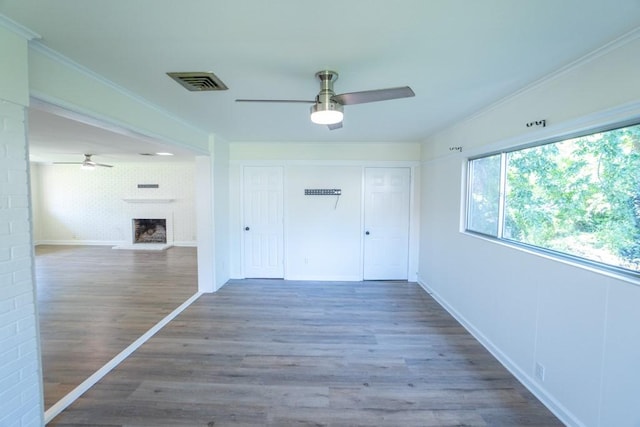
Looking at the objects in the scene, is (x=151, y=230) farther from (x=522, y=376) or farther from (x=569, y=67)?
(x=569, y=67)

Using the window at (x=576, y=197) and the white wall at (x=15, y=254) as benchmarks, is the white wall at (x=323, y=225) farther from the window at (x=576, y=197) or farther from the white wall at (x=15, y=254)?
the white wall at (x=15, y=254)

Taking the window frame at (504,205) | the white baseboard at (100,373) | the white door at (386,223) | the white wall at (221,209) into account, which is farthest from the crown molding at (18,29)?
the white door at (386,223)

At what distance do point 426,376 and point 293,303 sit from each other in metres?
2.05

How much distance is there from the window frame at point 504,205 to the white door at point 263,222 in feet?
9.67

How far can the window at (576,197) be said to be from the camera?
163 centimetres

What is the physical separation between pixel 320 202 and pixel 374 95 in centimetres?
319

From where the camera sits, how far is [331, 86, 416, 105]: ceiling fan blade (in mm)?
1751

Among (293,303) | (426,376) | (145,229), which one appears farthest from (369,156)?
(145,229)

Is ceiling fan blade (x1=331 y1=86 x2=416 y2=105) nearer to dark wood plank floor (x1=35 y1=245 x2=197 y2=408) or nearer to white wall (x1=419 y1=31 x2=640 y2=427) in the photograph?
white wall (x1=419 y1=31 x2=640 y2=427)

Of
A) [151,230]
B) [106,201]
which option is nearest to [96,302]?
[151,230]

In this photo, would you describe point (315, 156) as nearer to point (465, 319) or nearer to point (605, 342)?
point (465, 319)

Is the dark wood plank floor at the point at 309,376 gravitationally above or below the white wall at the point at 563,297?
below

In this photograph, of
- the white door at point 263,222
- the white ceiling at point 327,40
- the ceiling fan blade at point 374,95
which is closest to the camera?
the white ceiling at point 327,40

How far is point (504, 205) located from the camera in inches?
110
